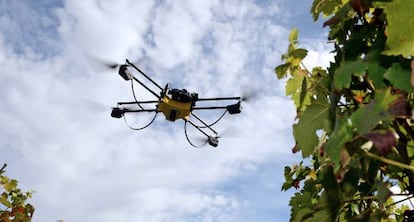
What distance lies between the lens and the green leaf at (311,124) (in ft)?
5.89

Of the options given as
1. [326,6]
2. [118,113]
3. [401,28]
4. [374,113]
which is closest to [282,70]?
[326,6]

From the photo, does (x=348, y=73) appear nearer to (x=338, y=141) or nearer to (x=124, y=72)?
(x=338, y=141)

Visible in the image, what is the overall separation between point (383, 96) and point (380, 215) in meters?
0.61

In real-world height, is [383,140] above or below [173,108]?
below

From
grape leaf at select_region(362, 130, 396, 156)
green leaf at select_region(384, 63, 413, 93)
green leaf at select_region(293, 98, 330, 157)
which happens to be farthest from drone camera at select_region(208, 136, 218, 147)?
grape leaf at select_region(362, 130, 396, 156)

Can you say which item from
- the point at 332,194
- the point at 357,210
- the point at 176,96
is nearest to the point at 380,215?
the point at 332,194

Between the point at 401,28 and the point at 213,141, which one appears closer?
the point at 401,28

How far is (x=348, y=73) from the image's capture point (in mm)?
1481

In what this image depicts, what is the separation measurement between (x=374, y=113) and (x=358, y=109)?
7 centimetres

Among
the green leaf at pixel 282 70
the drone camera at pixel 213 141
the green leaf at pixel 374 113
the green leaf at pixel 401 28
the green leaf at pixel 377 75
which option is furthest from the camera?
the drone camera at pixel 213 141

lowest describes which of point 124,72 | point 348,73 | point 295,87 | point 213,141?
point 348,73

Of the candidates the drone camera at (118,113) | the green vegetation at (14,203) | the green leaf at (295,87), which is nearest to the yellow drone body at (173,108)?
the drone camera at (118,113)

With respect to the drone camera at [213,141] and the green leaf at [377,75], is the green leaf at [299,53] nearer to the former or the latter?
the green leaf at [377,75]

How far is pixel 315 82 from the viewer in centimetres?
209
